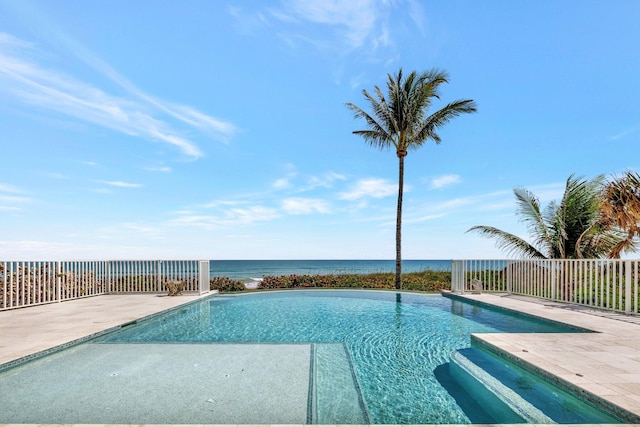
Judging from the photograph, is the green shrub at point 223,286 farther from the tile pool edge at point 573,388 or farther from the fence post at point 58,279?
the tile pool edge at point 573,388

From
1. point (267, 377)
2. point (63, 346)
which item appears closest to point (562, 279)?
point (267, 377)

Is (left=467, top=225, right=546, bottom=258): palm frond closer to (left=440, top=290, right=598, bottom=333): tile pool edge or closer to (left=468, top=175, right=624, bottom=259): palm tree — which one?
(left=468, top=175, right=624, bottom=259): palm tree

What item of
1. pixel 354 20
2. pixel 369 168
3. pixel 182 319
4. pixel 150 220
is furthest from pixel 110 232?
pixel 354 20

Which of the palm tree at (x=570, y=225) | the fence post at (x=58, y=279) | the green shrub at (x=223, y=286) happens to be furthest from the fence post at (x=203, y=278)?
the palm tree at (x=570, y=225)

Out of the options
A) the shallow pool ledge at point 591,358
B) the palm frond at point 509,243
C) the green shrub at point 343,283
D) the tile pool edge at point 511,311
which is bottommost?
the green shrub at point 343,283

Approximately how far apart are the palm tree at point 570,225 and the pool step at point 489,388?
7.95 metres

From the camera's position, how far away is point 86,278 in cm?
917

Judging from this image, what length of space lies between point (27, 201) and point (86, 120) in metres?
3.25

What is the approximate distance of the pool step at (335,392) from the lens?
2.42m

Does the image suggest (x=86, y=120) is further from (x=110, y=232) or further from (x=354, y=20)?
(x=354, y=20)

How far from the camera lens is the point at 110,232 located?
46.4 feet

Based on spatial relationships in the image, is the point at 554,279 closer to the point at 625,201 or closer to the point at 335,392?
the point at 625,201

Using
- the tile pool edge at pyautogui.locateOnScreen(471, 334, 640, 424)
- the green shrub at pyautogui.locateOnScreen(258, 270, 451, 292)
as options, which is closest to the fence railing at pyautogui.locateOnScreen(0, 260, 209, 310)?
the green shrub at pyautogui.locateOnScreen(258, 270, 451, 292)

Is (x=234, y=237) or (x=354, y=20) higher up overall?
(x=354, y=20)
